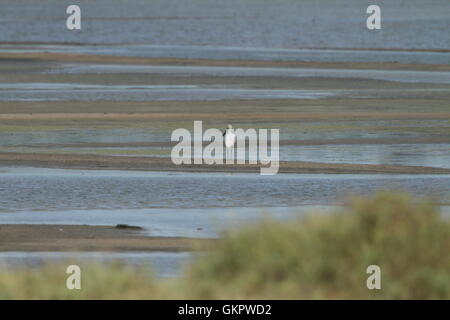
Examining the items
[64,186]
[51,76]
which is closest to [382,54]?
[51,76]

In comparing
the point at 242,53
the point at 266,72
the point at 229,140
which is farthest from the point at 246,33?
the point at 229,140

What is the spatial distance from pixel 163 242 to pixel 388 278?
528cm

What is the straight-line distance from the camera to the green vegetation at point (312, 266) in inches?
407

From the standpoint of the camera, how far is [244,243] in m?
10.9

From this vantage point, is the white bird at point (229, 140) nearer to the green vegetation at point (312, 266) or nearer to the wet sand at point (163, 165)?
the wet sand at point (163, 165)

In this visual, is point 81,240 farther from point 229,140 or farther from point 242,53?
point 242,53

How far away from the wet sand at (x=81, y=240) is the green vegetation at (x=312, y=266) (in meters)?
3.70

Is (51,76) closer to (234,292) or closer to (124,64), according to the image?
(124,64)

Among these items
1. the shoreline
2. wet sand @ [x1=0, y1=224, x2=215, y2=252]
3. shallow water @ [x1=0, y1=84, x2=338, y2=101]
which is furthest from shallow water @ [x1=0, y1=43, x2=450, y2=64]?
wet sand @ [x1=0, y1=224, x2=215, y2=252]

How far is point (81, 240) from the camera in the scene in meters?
15.5

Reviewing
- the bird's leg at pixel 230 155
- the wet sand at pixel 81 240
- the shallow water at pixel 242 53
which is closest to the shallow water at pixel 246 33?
the shallow water at pixel 242 53

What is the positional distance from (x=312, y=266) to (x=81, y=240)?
5412 millimetres

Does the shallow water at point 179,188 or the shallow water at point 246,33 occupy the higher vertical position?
the shallow water at point 246,33
